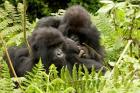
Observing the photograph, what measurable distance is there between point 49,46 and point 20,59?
40 cm

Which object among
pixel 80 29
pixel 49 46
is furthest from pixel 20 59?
Result: pixel 80 29

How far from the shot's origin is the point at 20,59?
443cm

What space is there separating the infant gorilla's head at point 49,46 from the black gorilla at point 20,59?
0.10 m

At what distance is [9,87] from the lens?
2115 millimetres

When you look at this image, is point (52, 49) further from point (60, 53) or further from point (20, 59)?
point (20, 59)

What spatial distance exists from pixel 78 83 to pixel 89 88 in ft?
0.25

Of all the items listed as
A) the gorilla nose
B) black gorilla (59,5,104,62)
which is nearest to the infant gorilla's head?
the gorilla nose

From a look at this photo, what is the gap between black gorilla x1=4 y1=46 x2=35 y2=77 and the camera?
4.11m

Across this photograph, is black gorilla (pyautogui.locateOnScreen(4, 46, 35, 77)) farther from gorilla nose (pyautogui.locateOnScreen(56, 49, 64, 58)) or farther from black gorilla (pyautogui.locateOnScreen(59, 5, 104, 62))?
black gorilla (pyautogui.locateOnScreen(59, 5, 104, 62))

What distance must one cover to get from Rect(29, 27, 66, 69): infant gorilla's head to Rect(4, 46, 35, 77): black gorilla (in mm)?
100

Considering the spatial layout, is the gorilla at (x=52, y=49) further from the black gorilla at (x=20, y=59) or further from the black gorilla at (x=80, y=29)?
the black gorilla at (x=80, y=29)

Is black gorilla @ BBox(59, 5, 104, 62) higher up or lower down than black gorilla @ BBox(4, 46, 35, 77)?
higher up

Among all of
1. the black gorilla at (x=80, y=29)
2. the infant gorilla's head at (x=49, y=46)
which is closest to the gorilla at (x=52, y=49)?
the infant gorilla's head at (x=49, y=46)

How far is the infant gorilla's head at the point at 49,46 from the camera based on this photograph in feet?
13.5
